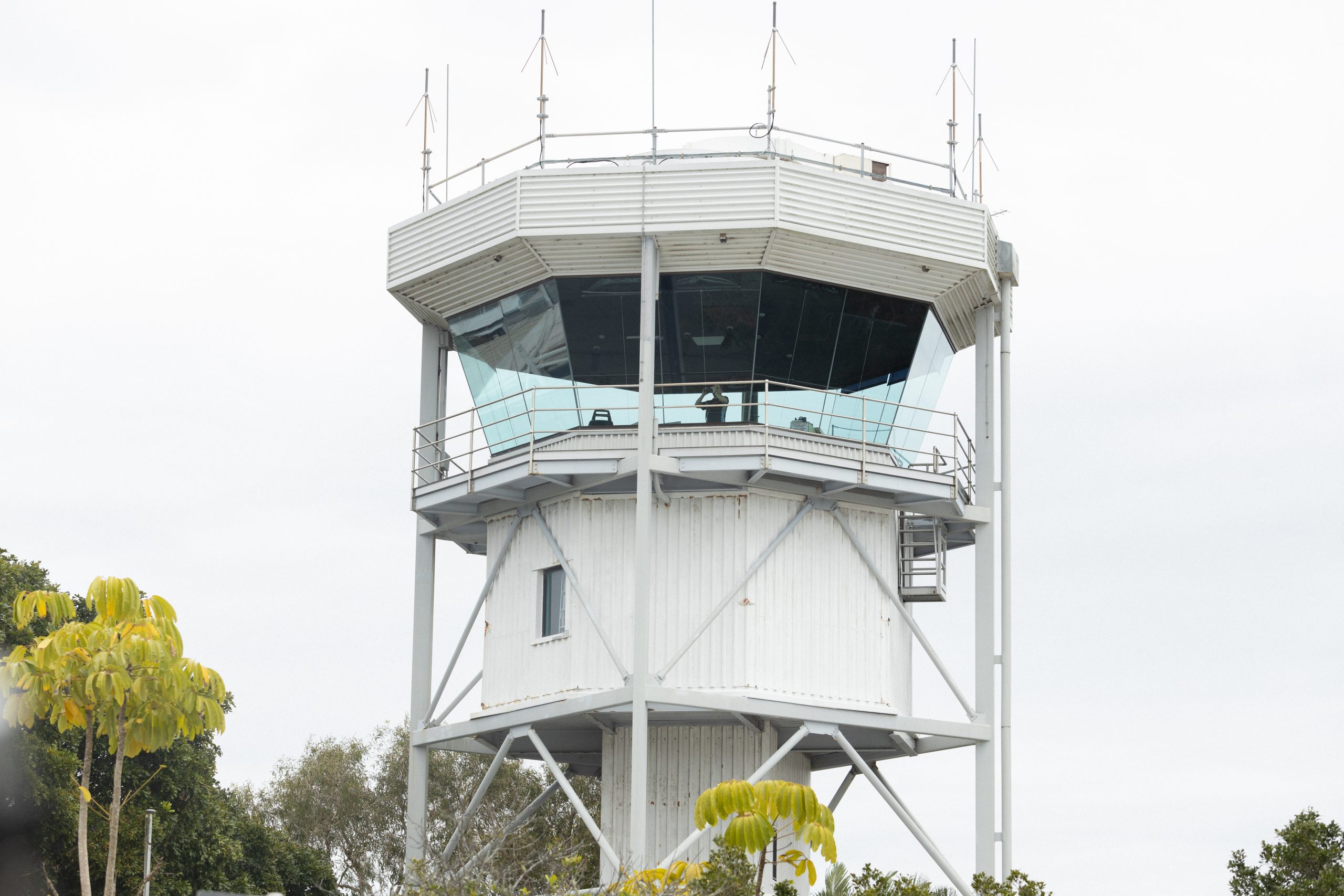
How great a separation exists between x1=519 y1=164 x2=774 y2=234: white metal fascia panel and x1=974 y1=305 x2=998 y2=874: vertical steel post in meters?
5.51

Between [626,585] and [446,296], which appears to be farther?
[446,296]

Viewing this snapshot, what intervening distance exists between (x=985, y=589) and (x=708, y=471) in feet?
17.3

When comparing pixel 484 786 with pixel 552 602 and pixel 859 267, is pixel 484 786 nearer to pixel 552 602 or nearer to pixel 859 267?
pixel 552 602

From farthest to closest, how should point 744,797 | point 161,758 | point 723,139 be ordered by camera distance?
point 161,758, point 723,139, point 744,797

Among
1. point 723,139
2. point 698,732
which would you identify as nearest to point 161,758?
point 698,732

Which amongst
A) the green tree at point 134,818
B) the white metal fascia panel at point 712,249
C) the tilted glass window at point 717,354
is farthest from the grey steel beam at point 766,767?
the green tree at point 134,818

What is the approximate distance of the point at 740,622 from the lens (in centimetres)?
3006

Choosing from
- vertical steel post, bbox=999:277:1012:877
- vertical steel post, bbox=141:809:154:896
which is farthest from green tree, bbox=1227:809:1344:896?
vertical steel post, bbox=141:809:154:896

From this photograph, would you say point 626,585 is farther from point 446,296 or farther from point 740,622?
point 446,296

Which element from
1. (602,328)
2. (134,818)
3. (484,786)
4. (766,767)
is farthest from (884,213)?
(134,818)

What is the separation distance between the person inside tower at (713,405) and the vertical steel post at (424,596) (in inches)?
205

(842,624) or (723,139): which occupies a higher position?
(723,139)

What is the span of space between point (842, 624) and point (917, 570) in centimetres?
229

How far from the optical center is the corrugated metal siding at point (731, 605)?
98.7 ft
